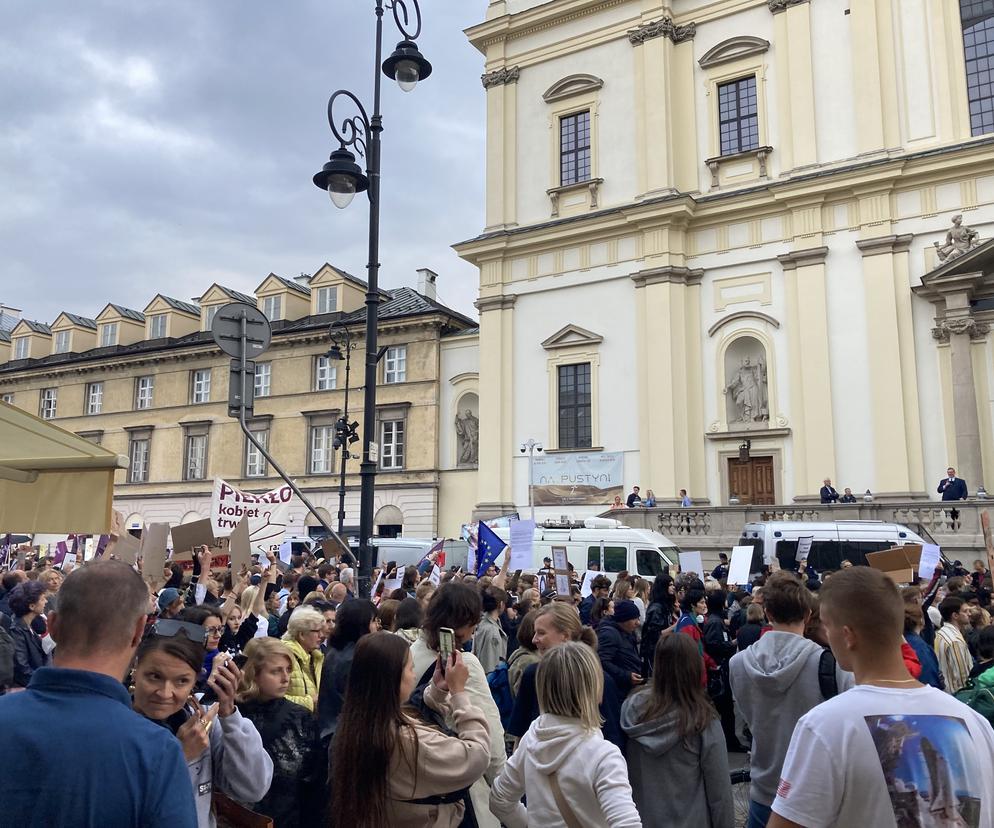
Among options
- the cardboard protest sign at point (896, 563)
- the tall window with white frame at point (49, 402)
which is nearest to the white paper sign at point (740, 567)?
the cardboard protest sign at point (896, 563)

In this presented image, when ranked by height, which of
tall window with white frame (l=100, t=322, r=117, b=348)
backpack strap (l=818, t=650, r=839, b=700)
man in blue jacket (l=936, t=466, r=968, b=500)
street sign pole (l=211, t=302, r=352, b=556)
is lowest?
backpack strap (l=818, t=650, r=839, b=700)

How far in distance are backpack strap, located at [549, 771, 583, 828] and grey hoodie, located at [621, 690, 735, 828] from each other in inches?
34.9

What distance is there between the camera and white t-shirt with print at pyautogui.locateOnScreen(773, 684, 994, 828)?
7.98 ft

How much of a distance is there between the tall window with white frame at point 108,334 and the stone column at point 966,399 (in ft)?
138

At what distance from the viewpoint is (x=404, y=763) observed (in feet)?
10.2

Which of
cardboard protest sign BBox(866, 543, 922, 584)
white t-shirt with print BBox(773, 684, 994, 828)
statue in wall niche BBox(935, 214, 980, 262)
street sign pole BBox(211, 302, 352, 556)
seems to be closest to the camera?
white t-shirt with print BBox(773, 684, 994, 828)

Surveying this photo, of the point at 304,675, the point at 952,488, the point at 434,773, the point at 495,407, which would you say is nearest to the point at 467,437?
the point at 495,407

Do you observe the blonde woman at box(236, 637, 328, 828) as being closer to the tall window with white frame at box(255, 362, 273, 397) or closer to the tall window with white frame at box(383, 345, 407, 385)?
the tall window with white frame at box(383, 345, 407, 385)

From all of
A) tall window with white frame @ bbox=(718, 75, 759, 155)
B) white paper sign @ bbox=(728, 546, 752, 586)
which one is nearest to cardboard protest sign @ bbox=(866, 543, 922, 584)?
white paper sign @ bbox=(728, 546, 752, 586)

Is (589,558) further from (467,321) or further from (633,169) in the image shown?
(467,321)

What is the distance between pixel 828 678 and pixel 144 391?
149ft

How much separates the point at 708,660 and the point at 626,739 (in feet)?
13.6

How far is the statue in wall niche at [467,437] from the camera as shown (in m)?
34.5

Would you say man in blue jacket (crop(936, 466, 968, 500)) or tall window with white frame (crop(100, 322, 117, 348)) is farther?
tall window with white frame (crop(100, 322, 117, 348))
